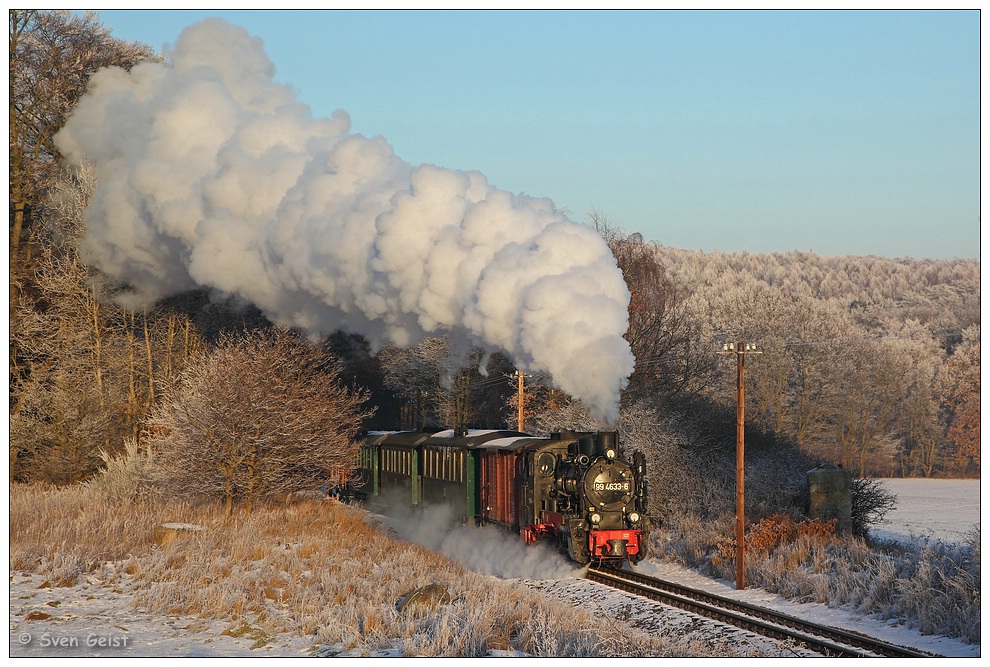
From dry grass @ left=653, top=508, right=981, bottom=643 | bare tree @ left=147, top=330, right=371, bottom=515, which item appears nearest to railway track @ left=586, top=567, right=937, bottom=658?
dry grass @ left=653, top=508, right=981, bottom=643

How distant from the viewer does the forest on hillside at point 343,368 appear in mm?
32094

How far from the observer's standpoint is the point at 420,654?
13.2 m

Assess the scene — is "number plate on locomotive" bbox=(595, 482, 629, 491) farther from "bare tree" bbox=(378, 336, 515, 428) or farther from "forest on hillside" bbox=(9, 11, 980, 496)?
"bare tree" bbox=(378, 336, 515, 428)

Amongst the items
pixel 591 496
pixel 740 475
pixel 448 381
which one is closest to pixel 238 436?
pixel 591 496

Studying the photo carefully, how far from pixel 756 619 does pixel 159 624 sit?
9066 mm

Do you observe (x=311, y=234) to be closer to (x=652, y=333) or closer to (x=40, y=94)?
(x=40, y=94)

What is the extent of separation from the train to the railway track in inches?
21.0

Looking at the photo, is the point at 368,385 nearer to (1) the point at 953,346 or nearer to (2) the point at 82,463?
(2) the point at 82,463

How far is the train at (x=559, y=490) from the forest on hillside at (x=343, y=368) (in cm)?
101

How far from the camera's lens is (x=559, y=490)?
19484 mm

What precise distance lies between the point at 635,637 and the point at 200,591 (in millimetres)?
7105

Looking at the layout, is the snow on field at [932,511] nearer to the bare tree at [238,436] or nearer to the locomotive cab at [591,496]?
the locomotive cab at [591,496]

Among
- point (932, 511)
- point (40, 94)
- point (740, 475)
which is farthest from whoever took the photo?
point (932, 511)

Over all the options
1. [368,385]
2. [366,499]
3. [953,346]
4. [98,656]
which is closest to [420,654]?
[98,656]
